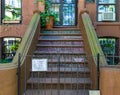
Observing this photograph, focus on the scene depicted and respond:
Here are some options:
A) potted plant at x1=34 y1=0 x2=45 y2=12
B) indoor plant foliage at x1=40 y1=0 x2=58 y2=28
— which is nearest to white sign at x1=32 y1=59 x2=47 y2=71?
indoor plant foliage at x1=40 y1=0 x2=58 y2=28

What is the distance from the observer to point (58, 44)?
8.94m

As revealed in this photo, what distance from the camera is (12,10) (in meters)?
11.6

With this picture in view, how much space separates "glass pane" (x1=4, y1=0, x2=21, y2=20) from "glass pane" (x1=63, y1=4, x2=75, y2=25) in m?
2.04

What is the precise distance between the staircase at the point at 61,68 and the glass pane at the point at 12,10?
8.18 feet

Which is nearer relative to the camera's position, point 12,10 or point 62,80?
point 62,80

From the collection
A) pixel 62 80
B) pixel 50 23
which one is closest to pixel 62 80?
pixel 62 80

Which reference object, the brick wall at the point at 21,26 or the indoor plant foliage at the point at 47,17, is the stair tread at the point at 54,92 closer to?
the indoor plant foliage at the point at 47,17

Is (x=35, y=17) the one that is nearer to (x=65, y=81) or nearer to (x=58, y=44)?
(x=58, y=44)

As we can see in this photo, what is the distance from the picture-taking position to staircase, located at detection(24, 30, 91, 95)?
679cm

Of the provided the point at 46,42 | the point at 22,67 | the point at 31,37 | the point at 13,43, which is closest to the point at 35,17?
the point at 46,42

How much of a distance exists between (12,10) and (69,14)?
2523 millimetres

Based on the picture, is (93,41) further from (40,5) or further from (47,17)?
(40,5)

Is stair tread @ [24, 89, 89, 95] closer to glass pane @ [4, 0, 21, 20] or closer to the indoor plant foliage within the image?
the indoor plant foliage

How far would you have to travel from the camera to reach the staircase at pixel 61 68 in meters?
6.79
